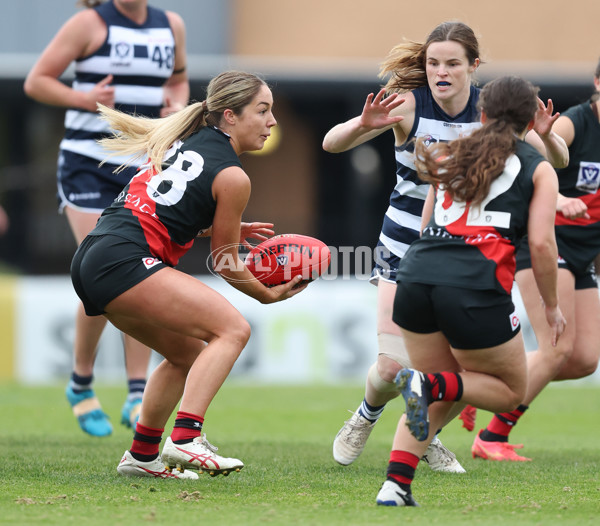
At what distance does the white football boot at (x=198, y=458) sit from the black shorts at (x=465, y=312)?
0.98 metres

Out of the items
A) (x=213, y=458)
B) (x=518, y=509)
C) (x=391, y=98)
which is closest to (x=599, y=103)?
(x=391, y=98)

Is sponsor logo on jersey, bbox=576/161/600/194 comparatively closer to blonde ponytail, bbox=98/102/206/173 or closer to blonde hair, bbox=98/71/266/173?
blonde hair, bbox=98/71/266/173

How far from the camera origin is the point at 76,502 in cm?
398

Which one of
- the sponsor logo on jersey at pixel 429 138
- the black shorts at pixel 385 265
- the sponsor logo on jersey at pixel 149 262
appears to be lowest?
the black shorts at pixel 385 265

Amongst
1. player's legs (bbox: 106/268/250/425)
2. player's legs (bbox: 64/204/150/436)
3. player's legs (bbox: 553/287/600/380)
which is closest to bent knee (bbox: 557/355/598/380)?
player's legs (bbox: 553/287/600/380)

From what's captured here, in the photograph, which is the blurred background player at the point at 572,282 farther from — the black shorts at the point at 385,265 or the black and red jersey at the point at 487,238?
the black and red jersey at the point at 487,238

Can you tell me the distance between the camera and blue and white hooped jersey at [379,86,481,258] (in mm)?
4969

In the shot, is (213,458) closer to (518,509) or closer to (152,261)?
(152,261)

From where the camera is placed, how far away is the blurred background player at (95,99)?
20.3ft

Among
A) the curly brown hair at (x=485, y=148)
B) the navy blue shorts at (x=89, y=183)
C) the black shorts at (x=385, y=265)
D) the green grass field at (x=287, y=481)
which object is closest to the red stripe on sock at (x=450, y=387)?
the green grass field at (x=287, y=481)

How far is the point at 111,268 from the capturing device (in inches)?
171

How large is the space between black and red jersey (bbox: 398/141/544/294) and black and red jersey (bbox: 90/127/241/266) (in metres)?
1.01

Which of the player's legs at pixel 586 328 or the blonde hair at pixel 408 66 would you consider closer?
the blonde hair at pixel 408 66

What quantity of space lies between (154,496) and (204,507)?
34 cm
